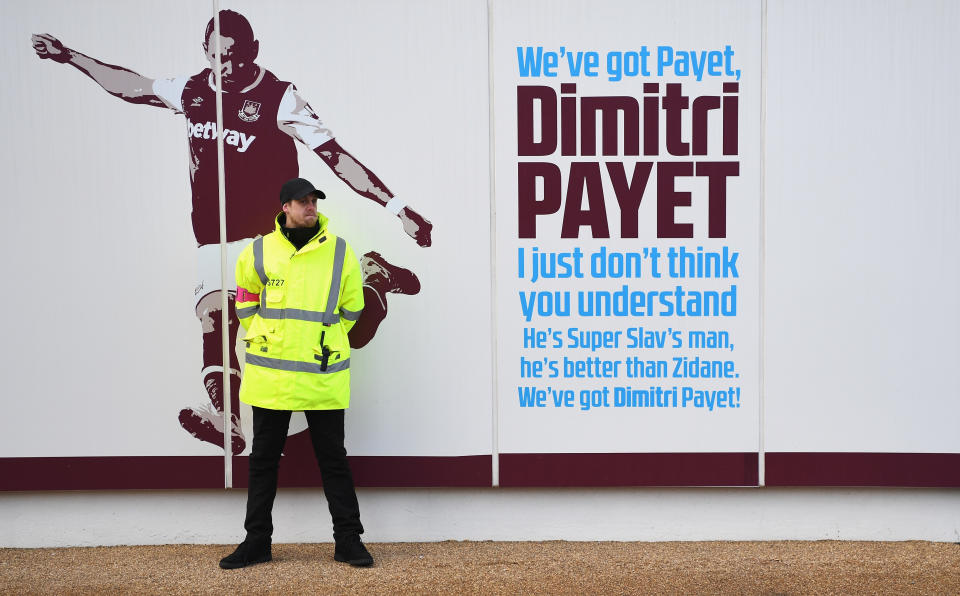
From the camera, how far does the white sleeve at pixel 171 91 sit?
5.07 metres

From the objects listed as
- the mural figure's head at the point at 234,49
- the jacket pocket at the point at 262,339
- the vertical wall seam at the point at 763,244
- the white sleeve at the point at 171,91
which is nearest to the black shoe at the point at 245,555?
the jacket pocket at the point at 262,339

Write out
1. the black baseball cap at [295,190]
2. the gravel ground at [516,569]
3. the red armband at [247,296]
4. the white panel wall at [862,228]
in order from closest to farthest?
the gravel ground at [516,569]
the black baseball cap at [295,190]
the red armband at [247,296]
the white panel wall at [862,228]

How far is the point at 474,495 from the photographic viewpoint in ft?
17.1

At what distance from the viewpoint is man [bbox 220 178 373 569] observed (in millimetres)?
4570

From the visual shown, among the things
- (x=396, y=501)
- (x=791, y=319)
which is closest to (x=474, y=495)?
(x=396, y=501)

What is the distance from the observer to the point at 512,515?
5215mm

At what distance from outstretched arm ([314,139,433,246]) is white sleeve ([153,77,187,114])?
860 millimetres

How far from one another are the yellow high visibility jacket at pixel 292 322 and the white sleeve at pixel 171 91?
3.58 feet

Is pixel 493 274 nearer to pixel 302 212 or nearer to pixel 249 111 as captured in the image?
pixel 302 212

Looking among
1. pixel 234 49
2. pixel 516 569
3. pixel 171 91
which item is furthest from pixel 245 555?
pixel 234 49

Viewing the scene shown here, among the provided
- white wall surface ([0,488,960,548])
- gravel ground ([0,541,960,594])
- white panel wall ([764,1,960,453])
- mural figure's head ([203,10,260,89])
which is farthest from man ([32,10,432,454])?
white panel wall ([764,1,960,453])

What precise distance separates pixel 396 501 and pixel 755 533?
2.19 m

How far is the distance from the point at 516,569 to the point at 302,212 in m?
2.26

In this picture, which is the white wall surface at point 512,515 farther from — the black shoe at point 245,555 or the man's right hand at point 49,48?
the man's right hand at point 49,48
